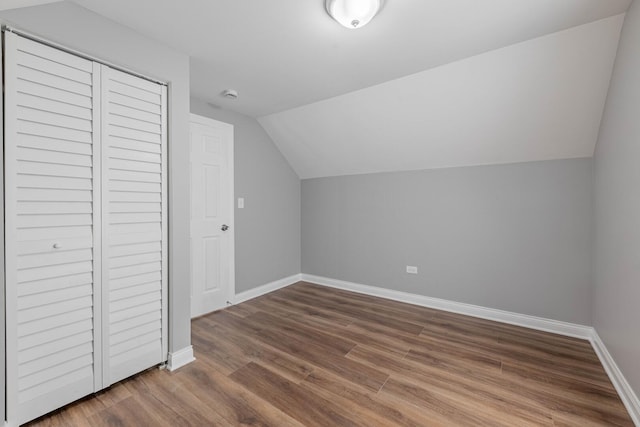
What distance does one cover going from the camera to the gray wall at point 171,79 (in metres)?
1.58

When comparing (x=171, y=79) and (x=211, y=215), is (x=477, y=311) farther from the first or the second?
(x=171, y=79)

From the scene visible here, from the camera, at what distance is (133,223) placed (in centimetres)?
185

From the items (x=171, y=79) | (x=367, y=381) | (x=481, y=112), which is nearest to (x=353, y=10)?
(x=171, y=79)

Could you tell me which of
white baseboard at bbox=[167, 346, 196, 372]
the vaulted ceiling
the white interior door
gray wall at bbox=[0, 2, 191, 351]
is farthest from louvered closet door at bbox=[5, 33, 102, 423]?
the white interior door

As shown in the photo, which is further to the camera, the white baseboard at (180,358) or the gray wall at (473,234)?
the gray wall at (473,234)

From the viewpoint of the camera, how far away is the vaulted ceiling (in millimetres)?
1667

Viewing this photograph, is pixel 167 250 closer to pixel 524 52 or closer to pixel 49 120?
pixel 49 120

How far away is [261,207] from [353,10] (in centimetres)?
263

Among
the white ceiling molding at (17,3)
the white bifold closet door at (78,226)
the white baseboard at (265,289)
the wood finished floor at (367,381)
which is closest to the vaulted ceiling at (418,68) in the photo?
the white ceiling molding at (17,3)

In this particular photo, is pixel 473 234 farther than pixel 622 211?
Yes

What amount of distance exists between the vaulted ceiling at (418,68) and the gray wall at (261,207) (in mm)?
386

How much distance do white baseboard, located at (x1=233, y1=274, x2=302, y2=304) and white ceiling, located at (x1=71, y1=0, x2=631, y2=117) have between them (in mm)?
2464

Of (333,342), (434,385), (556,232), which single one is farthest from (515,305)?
(333,342)

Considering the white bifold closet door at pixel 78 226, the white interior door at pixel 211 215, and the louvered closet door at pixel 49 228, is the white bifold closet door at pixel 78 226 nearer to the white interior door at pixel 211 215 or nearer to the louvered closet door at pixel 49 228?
the louvered closet door at pixel 49 228
